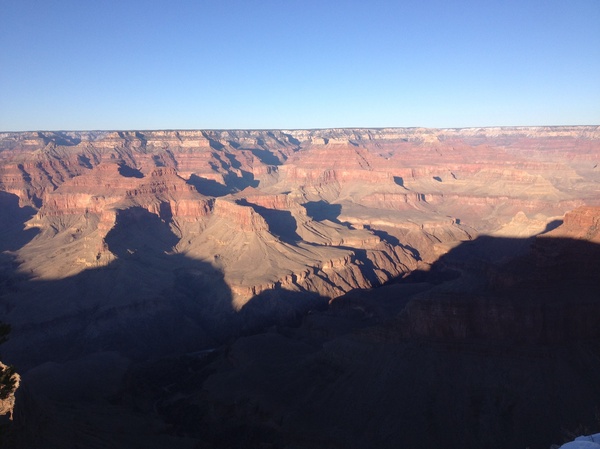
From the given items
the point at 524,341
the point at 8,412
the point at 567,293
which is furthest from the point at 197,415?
the point at 567,293

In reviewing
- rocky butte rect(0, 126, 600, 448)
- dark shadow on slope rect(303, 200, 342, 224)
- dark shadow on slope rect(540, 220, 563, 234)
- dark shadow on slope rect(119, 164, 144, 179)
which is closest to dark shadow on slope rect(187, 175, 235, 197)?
dark shadow on slope rect(119, 164, 144, 179)

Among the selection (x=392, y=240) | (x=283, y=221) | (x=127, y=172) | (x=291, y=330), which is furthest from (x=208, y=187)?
(x=291, y=330)

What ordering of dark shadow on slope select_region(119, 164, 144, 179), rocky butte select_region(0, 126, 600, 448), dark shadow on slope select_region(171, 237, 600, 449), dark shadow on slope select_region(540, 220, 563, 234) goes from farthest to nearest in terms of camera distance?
dark shadow on slope select_region(119, 164, 144, 179)
dark shadow on slope select_region(540, 220, 563, 234)
rocky butte select_region(0, 126, 600, 448)
dark shadow on slope select_region(171, 237, 600, 449)

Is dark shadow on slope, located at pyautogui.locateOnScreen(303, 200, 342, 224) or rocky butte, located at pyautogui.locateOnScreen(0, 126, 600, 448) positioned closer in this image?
rocky butte, located at pyautogui.locateOnScreen(0, 126, 600, 448)

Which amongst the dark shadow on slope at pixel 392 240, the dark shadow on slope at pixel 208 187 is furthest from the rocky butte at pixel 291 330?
the dark shadow on slope at pixel 208 187

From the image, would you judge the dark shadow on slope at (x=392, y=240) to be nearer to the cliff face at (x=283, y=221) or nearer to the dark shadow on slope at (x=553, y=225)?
the cliff face at (x=283, y=221)

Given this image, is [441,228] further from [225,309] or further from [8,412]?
[8,412]

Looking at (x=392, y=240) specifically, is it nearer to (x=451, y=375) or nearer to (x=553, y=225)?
(x=553, y=225)

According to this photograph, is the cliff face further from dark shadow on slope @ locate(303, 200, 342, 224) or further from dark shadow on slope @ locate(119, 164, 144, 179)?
dark shadow on slope @ locate(119, 164, 144, 179)
